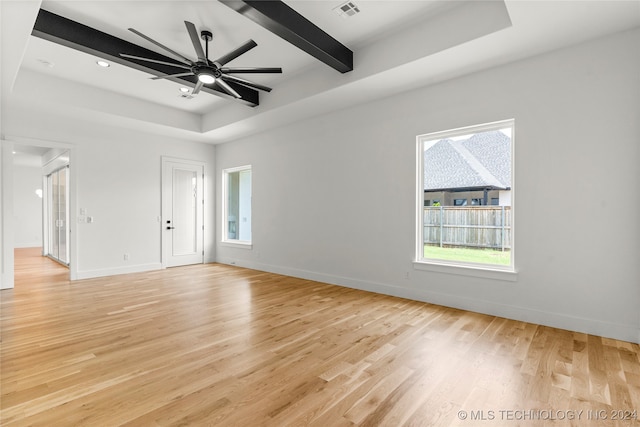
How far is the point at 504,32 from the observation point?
3.01 m

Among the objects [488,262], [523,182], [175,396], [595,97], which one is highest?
[595,97]

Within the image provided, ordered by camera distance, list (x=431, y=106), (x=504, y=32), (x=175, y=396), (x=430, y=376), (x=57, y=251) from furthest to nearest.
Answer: (x=57, y=251) < (x=431, y=106) < (x=504, y=32) < (x=430, y=376) < (x=175, y=396)

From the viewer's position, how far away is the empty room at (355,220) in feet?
7.04

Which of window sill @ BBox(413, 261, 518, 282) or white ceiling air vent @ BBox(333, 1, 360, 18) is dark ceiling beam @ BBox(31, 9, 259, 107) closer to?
white ceiling air vent @ BBox(333, 1, 360, 18)

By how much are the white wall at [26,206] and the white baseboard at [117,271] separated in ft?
25.0

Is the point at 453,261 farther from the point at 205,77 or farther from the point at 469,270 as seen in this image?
the point at 205,77

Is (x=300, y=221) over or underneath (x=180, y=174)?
underneath

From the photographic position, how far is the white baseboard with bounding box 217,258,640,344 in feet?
9.73

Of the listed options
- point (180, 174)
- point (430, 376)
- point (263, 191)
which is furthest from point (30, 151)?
point (430, 376)

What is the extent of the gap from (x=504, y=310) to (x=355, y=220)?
2361 millimetres

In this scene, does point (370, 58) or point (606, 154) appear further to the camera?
point (370, 58)

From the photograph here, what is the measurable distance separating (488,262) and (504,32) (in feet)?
8.34

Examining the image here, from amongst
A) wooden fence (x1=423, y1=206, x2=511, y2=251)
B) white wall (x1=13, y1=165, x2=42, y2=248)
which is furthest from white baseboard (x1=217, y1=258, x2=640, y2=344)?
white wall (x1=13, y1=165, x2=42, y2=248)

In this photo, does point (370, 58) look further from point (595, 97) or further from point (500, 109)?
point (595, 97)
